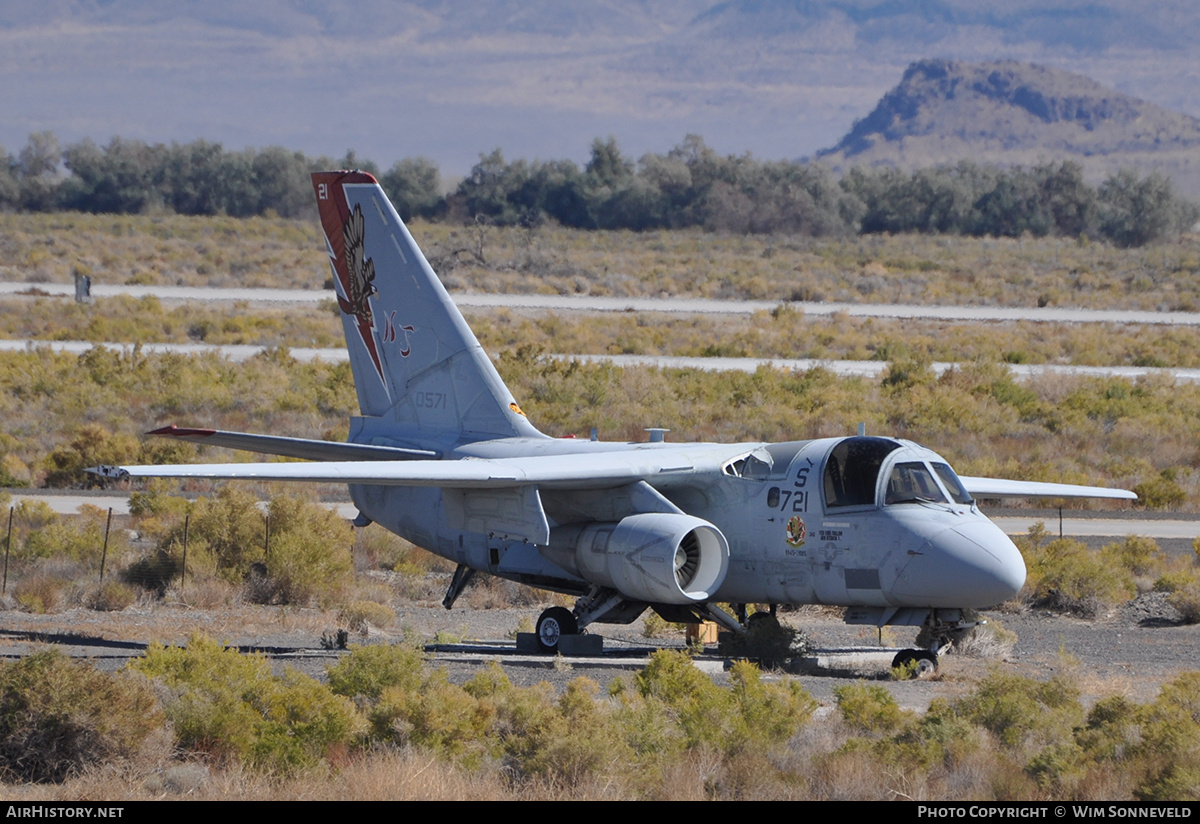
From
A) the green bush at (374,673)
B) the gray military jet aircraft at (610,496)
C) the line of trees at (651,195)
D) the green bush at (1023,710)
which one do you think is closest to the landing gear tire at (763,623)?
the gray military jet aircraft at (610,496)

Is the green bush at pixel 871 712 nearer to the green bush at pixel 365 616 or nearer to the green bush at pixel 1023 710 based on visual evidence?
the green bush at pixel 1023 710

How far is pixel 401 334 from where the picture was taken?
61.7 ft

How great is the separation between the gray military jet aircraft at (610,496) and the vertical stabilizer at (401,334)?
3 centimetres

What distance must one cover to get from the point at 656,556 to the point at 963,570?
3.13 meters

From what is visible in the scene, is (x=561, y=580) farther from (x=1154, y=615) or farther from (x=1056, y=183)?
(x=1056, y=183)

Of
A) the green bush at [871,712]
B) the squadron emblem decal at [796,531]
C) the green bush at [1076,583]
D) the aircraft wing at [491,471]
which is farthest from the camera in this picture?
the green bush at [1076,583]

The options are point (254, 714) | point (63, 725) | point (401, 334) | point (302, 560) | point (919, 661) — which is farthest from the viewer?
Result: point (302, 560)

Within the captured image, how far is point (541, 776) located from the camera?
9492mm

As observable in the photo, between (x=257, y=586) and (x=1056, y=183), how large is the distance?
112435 mm

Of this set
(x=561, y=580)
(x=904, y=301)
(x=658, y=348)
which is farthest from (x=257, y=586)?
(x=904, y=301)

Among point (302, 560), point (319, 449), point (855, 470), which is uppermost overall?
point (855, 470)

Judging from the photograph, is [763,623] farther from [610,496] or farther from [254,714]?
[254,714]

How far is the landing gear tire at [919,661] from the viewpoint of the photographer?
47.2 feet

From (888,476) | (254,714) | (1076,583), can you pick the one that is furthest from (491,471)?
(1076,583)
